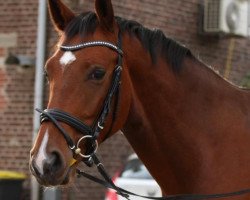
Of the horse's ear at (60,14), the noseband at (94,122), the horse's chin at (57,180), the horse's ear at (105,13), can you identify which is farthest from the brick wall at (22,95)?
the horse's chin at (57,180)

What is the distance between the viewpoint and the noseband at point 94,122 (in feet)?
14.1

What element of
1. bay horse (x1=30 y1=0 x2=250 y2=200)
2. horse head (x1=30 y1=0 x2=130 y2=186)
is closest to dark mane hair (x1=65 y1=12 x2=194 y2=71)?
bay horse (x1=30 y1=0 x2=250 y2=200)

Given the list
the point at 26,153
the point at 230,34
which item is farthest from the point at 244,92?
the point at 230,34

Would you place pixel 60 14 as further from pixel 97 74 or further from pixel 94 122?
pixel 94 122

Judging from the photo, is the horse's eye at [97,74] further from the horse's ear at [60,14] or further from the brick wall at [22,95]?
the brick wall at [22,95]

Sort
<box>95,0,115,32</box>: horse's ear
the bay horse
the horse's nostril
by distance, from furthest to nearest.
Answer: <box>95,0,115,32</box>: horse's ear < the bay horse < the horse's nostril

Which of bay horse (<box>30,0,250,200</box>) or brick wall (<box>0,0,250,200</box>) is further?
brick wall (<box>0,0,250,200</box>)

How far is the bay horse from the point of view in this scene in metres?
4.43

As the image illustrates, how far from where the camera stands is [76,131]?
14.3ft

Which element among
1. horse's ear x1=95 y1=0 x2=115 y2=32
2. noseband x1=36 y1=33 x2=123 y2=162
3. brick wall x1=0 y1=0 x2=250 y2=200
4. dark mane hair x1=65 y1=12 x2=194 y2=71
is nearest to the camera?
noseband x1=36 y1=33 x2=123 y2=162

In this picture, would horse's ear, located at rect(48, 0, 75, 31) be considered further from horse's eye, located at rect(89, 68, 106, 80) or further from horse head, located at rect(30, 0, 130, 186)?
horse's eye, located at rect(89, 68, 106, 80)

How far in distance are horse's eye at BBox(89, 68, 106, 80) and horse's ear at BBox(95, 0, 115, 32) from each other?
0.34 m

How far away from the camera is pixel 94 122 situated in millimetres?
4461

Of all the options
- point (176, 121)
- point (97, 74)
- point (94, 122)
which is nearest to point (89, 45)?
point (97, 74)
